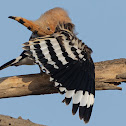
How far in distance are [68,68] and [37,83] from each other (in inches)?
17.5

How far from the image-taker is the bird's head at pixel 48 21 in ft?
14.4

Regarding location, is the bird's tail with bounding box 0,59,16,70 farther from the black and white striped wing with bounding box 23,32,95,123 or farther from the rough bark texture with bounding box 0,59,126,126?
the black and white striped wing with bounding box 23,32,95,123

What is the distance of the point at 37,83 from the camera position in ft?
13.8

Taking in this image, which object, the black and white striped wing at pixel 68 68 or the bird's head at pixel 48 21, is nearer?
the black and white striped wing at pixel 68 68

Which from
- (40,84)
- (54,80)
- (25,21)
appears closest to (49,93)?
(40,84)

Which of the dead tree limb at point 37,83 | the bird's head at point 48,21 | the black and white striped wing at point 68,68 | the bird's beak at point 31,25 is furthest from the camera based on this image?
the bird's head at point 48,21

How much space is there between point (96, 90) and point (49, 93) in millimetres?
468

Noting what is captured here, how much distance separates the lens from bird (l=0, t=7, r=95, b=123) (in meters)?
3.83

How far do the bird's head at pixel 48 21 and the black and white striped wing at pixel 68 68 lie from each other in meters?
0.34

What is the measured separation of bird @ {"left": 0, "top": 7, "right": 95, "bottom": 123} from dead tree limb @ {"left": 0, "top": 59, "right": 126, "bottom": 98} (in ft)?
0.56

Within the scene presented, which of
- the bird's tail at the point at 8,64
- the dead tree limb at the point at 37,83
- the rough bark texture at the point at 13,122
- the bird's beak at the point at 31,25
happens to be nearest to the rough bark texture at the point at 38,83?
the dead tree limb at the point at 37,83

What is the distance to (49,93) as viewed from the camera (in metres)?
4.21

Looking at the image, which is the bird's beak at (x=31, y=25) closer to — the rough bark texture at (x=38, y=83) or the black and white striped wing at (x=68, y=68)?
the black and white striped wing at (x=68, y=68)

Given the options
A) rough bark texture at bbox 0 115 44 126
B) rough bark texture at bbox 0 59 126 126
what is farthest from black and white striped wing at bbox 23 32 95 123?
rough bark texture at bbox 0 115 44 126
